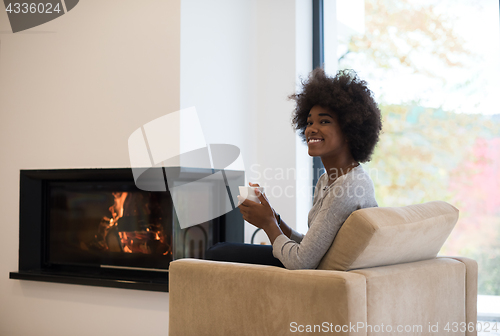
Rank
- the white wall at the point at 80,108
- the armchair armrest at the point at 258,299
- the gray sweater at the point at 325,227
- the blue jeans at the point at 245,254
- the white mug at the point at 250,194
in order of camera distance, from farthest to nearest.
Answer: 1. the white wall at the point at 80,108
2. the white mug at the point at 250,194
3. the blue jeans at the point at 245,254
4. the gray sweater at the point at 325,227
5. the armchair armrest at the point at 258,299

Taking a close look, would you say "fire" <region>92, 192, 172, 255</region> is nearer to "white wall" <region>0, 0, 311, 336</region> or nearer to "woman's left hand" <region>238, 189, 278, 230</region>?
"white wall" <region>0, 0, 311, 336</region>

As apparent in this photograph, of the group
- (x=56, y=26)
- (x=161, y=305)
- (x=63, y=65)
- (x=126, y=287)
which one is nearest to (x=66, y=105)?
(x=63, y=65)

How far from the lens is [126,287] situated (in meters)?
2.69

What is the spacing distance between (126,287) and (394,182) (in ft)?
6.70

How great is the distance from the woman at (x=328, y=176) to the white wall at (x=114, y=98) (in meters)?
1.07

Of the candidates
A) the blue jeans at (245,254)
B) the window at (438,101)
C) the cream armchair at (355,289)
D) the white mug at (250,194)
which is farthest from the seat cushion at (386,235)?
the window at (438,101)

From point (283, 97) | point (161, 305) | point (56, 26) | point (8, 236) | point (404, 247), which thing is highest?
point (56, 26)

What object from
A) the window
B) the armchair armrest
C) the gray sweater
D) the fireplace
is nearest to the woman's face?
the gray sweater

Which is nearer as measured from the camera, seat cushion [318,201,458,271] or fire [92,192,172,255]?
seat cushion [318,201,458,271]

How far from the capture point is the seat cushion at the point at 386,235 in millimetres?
1315

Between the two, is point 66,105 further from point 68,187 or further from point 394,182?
point 394,182

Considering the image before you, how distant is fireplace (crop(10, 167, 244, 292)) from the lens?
277cm

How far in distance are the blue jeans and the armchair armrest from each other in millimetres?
68

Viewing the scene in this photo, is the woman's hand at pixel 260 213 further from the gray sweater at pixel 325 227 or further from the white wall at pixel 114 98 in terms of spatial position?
the white wall at pixel 114 98
